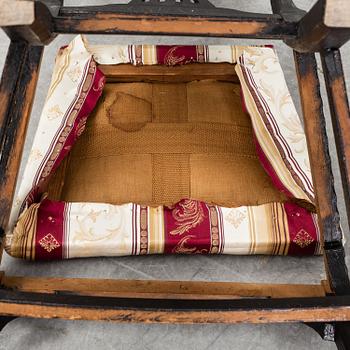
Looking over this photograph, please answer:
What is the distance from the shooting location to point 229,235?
100 cm

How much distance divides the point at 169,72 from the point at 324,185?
0.50 m

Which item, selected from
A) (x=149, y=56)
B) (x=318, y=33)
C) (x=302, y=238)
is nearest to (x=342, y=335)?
(x=302, y=238)

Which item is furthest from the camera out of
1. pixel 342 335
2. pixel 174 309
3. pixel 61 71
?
pixel 61 71

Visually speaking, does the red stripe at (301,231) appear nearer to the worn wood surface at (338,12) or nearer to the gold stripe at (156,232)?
the gold stripe at (156,232)

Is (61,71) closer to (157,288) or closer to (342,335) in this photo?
(157,288)

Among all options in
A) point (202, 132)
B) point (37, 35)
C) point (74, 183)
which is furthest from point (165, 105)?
point (37, 35)

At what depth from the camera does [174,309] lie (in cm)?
77

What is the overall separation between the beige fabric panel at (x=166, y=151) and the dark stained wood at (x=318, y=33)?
37 centimetres

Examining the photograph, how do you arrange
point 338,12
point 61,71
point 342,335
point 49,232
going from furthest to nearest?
1. point 61,71
2. point 49,232
3. point 342,335
4. point 338,12

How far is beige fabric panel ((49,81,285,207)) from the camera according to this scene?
3.52ft

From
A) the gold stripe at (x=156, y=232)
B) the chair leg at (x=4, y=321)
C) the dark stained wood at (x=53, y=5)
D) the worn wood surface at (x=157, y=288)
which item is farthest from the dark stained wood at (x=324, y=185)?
the chair leg at (x=4, y=321)

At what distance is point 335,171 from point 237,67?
313 millimetres

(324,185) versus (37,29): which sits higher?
(37,29)

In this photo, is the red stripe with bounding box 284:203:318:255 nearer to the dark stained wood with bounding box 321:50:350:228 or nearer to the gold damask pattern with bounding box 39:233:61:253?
the dark stained wood with bounding box 321:50:350:228
